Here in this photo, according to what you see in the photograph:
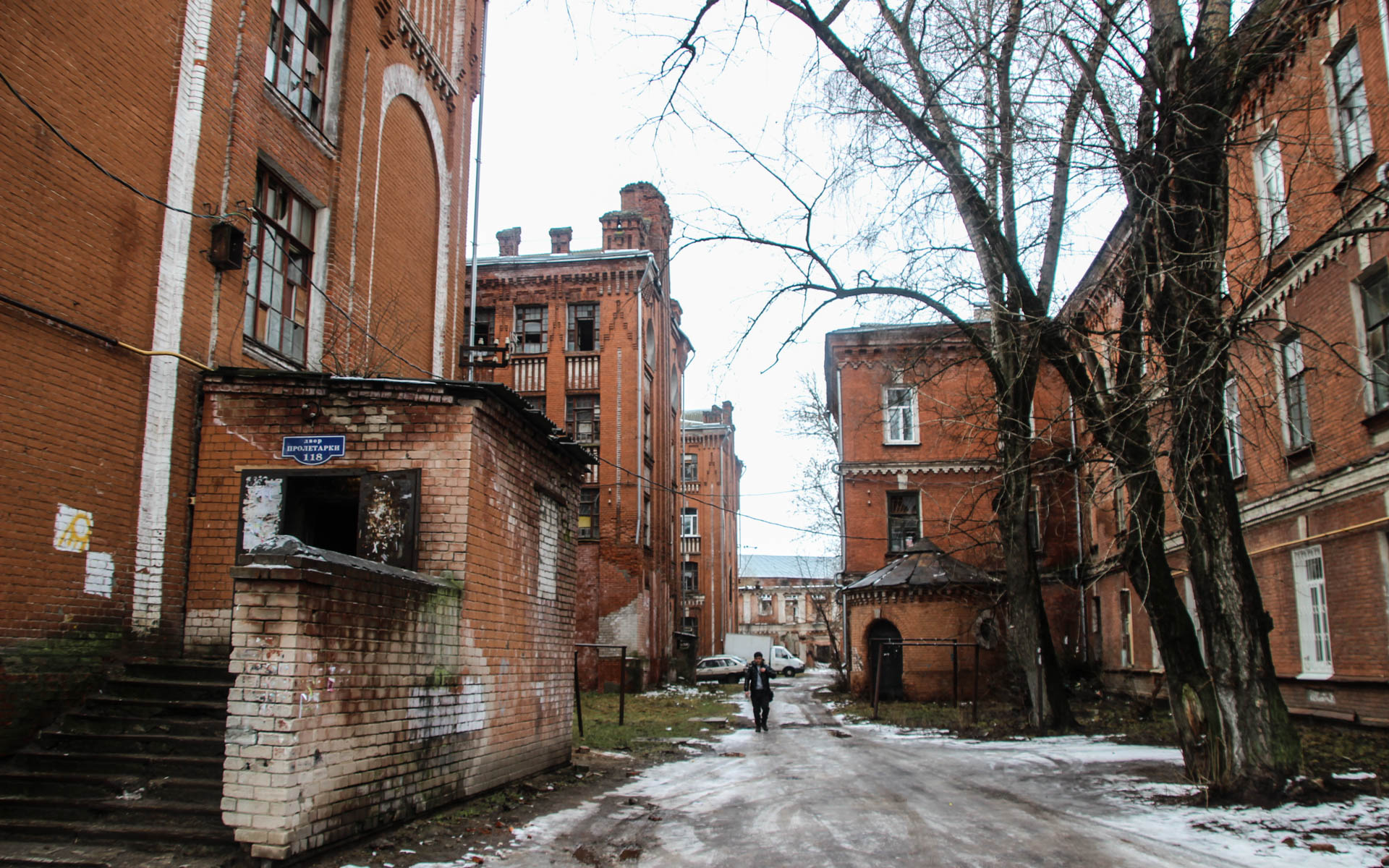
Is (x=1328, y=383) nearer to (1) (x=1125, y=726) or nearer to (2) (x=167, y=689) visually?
(1) (x=1125, y=726)

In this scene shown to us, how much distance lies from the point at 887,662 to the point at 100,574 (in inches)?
858

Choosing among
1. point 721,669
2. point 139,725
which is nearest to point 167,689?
point 139,725

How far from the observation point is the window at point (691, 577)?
167 feet

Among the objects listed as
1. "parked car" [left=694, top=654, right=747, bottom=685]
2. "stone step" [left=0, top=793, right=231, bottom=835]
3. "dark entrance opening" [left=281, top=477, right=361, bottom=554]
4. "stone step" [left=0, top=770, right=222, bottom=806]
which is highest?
"dark entrance opening" [left=281, top=477, right=361, bottom=554]

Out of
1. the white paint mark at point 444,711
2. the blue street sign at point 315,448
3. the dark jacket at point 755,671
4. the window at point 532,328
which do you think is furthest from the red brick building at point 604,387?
the blue street sign at point 315,448

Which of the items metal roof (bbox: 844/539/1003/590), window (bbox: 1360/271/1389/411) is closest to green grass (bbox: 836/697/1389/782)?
metal roof (bbox: 844/539/1003/590)

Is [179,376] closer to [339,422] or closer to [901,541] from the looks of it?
[339,422]

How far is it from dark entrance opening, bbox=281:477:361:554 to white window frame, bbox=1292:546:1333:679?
13601 millimetres

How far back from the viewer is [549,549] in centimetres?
1092

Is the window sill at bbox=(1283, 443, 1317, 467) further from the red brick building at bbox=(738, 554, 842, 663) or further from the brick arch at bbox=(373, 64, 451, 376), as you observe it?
the red brick building at bbox=(738, 554, 842, 663)

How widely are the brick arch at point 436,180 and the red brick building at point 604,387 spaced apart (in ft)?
39.5

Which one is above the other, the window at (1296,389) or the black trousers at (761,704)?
the window at (1296,389)

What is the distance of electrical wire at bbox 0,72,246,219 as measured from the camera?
763cm

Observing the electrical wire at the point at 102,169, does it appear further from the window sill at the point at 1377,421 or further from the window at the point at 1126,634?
the window at the point at 1126,634
